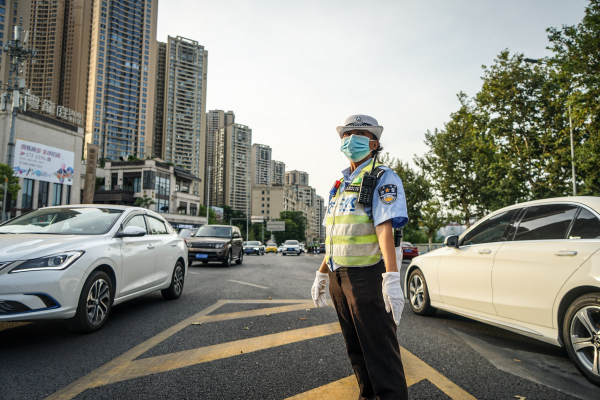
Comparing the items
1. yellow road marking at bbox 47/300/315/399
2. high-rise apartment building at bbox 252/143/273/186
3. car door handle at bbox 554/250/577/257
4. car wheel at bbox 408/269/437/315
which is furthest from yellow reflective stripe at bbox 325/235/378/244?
high-rise apartment building at bbox 252/143/273/186

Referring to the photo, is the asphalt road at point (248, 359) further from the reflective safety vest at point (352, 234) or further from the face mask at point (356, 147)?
the face mask at point (356, 147)

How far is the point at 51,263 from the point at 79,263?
0.94 feet

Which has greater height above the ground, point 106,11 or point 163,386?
point 106,11

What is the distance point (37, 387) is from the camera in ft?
8.97

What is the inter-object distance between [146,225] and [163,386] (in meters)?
3.93

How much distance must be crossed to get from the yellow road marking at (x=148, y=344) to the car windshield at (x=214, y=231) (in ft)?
31.6

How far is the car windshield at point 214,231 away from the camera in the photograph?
16016 millimetres

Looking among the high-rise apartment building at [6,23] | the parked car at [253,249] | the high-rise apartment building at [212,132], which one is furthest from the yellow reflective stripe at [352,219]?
the high-rise apartment building at [212,132]

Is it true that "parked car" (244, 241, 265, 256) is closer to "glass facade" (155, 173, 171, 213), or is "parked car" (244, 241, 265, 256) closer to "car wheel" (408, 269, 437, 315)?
"car wheel" (408, 269, 437, 315)

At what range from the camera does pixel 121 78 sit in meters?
121

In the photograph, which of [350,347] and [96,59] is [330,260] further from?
[96,59]

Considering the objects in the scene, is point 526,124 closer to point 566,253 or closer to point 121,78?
point 566,253

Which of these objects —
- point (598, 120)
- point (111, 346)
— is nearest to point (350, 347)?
point (111, 346)

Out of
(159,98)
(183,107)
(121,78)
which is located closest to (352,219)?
(121,78)
